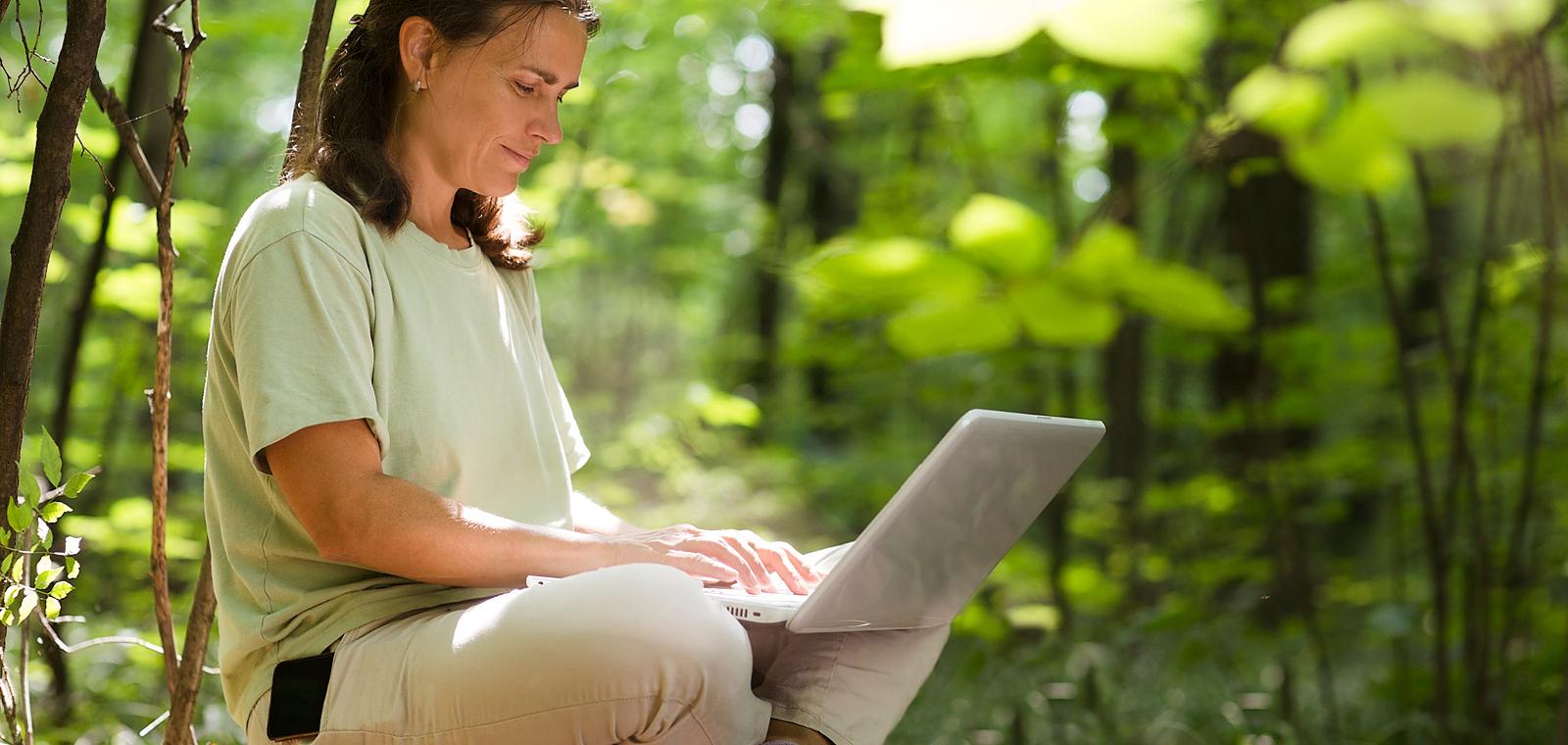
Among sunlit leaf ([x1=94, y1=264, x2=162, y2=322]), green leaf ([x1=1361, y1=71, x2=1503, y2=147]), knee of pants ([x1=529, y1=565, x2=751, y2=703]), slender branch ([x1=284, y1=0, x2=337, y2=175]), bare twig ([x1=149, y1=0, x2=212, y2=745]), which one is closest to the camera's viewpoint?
green leaf ([x1=1361, y1=71, x2=1503, y2=147])

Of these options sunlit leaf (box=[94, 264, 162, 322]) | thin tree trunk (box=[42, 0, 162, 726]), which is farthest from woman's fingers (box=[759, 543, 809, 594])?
sunlit leaf (box=[94, 264, 162, 322])

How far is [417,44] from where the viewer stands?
1.66 m

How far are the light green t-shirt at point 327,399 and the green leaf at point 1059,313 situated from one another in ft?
2.96

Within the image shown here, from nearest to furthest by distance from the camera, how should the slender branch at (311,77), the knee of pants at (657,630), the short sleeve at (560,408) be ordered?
the knee of pants at (657,630)
the slender branch at (311,77)
the short sleeve at (560,408)

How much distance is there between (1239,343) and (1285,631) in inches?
67.6

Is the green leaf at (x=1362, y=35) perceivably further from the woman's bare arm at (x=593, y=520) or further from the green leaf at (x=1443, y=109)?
the woman's bare arm at (x=593, y=520)

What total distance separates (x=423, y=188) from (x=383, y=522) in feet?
1.79

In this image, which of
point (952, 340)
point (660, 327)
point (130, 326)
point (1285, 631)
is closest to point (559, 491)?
point (952, 340)

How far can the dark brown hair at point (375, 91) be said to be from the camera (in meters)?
1.59

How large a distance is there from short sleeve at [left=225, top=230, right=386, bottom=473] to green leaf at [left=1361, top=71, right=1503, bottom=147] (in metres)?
1.09

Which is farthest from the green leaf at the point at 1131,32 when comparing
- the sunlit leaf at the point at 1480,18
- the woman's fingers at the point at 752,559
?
the woman's fingers at the point at 752,559

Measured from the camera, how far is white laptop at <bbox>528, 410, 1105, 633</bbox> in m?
1.33

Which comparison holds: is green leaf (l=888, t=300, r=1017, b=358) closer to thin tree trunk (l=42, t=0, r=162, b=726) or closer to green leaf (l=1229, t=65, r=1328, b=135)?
green leaf (l=1229, t=65, r=1328, b=135)

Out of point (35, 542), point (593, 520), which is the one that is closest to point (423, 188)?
point (593, 520)
